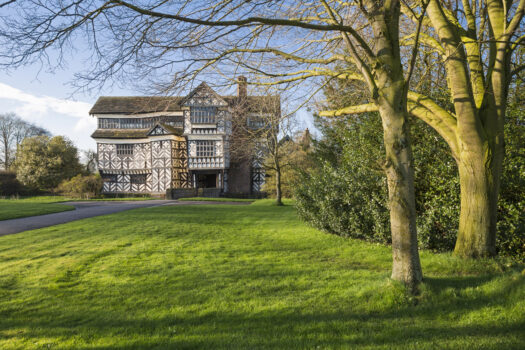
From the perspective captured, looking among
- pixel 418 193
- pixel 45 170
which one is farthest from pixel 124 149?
pixel 418 193

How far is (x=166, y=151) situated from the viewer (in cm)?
3184

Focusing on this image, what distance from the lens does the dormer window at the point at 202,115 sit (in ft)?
103

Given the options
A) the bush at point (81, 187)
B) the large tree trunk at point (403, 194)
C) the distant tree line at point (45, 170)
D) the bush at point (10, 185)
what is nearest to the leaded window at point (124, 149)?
the distant tree line at point (45, 170)

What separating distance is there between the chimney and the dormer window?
78.6 feet

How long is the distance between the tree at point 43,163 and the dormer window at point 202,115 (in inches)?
649

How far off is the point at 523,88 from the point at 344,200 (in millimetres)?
5096

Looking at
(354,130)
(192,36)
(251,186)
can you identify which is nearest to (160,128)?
(251,186)

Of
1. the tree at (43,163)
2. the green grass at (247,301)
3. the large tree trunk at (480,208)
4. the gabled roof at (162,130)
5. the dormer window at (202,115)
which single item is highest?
the dormer window at (202,115)

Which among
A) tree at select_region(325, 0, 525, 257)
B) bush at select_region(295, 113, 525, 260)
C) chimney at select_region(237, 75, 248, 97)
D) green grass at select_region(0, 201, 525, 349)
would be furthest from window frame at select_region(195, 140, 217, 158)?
tree at select_region(325, 0, 525, 257)

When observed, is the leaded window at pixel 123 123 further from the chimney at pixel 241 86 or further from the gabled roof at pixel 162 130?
the chimney at pixel 241 86

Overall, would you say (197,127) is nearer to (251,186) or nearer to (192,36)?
(251,186)

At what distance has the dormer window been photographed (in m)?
31.4

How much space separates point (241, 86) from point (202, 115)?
25330 millimetres

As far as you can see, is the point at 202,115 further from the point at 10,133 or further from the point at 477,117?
the point at 10,133
